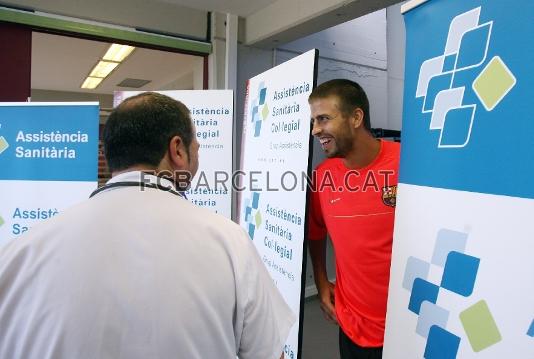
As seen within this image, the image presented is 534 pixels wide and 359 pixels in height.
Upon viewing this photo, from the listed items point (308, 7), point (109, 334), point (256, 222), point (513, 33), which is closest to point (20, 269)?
point (109, 334)

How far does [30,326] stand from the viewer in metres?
0.75

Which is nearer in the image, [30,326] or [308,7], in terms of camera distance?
[30,326]

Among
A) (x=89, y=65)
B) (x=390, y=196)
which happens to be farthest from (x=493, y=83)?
(x=89, y=65)

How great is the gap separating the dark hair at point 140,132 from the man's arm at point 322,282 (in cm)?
102

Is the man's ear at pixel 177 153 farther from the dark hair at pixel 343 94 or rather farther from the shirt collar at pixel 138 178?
the dark hair at pixel 343 94

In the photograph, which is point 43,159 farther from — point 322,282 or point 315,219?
point 322,282

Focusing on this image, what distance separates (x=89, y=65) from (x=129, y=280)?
6387mm

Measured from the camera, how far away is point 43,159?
2.26 meters

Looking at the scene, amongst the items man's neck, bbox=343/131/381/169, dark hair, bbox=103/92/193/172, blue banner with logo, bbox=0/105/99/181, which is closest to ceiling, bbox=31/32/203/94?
blue banner with logo, bbox=0/105/99/181

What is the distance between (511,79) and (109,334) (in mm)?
876

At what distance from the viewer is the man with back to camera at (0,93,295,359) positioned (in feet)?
2.43

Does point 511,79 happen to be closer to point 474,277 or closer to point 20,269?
point 474,277

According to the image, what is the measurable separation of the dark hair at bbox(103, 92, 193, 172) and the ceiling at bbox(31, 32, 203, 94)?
3245mm

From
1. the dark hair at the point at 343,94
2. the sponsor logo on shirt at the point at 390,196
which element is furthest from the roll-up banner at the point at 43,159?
the sponsor logo on shirt at the point at 390,196
